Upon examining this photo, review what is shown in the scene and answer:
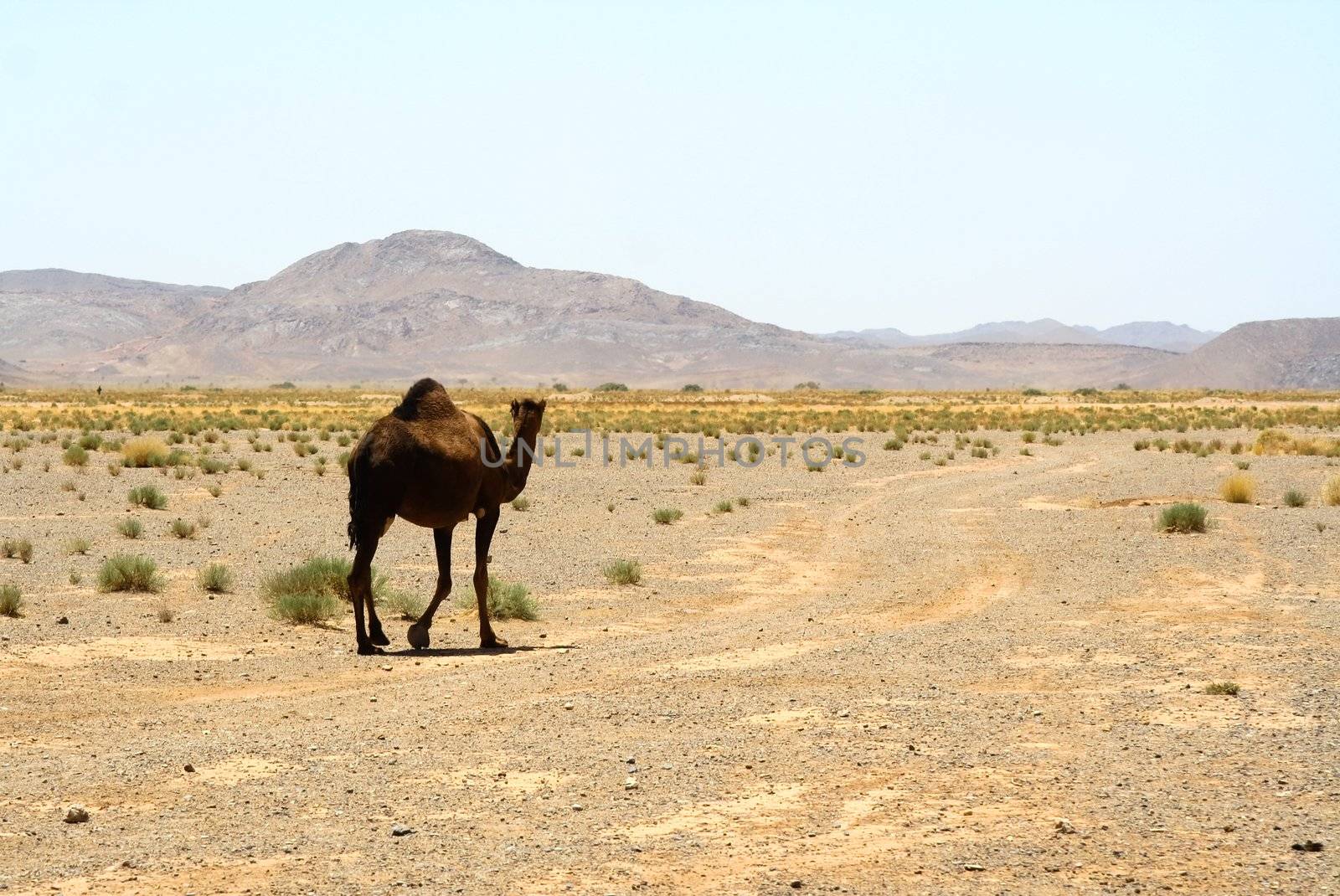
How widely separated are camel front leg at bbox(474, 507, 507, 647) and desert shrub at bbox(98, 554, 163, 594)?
4.82 meters

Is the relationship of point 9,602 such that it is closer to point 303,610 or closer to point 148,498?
point 303,610

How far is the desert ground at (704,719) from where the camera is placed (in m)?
6.68

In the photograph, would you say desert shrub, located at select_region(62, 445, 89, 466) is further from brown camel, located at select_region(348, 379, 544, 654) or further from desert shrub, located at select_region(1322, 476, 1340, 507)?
desert shrub, located at select_region(1322, 476, 1340, 507)

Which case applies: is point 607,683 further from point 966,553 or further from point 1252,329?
point 1252,329

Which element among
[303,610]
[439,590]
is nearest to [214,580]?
[303,610]

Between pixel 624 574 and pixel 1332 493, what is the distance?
1481cm

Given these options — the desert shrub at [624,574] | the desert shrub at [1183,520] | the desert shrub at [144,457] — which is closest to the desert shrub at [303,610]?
the desert shrub at [624,574]

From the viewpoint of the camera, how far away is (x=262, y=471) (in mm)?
32781

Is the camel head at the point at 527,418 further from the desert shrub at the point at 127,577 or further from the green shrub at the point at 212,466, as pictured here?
the green shrub at the point at 212,466

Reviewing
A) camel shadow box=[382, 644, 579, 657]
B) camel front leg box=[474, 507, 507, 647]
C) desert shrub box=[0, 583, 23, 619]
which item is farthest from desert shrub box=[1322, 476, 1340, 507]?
desert shrub box=[0, 583, 23, 619]

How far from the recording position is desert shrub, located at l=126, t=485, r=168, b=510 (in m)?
25.7

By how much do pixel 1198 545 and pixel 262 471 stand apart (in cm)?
2093

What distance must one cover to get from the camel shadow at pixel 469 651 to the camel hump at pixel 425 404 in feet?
6.79

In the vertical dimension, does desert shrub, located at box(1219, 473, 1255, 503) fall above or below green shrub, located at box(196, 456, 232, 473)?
below
